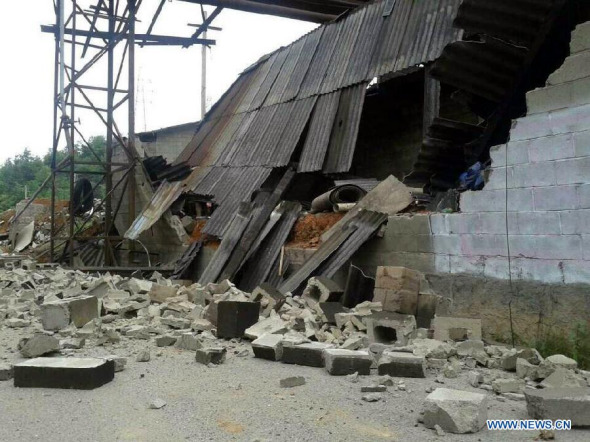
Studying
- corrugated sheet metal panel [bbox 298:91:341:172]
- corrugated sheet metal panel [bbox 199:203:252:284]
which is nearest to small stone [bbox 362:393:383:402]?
corrugated sheet metal panel [bbox 199:203:252:284]

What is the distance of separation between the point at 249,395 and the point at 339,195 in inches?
199

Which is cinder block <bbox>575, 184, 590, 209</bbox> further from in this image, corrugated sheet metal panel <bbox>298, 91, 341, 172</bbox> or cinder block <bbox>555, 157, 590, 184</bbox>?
corrugated sheet metal panel <bbox>298, 91, 341, 172</bbox>

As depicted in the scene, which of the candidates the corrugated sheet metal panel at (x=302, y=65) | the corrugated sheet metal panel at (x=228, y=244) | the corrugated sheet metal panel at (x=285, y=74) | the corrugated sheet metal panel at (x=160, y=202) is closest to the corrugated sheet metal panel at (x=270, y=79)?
the corrugated sheet metal panel at (x=285, y=74)

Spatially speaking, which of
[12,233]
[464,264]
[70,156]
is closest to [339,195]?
[464,264]

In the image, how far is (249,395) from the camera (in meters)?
4.07

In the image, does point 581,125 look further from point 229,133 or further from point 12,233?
point 12,233

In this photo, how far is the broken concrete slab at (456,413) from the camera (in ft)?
10.8

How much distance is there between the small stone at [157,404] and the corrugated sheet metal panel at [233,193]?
22.7 ft

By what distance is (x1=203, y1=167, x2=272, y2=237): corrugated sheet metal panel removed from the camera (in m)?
10.9

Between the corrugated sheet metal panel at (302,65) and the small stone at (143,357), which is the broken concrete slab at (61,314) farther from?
the corrugated sheet metal panel at (302,65)

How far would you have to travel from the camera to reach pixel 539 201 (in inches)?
208

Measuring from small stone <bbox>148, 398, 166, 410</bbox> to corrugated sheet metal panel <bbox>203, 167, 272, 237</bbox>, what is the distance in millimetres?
6925

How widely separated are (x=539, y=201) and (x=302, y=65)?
28.2 feet

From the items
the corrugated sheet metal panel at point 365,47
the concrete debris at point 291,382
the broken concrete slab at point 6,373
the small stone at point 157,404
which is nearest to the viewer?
the small stone at point 157,404
